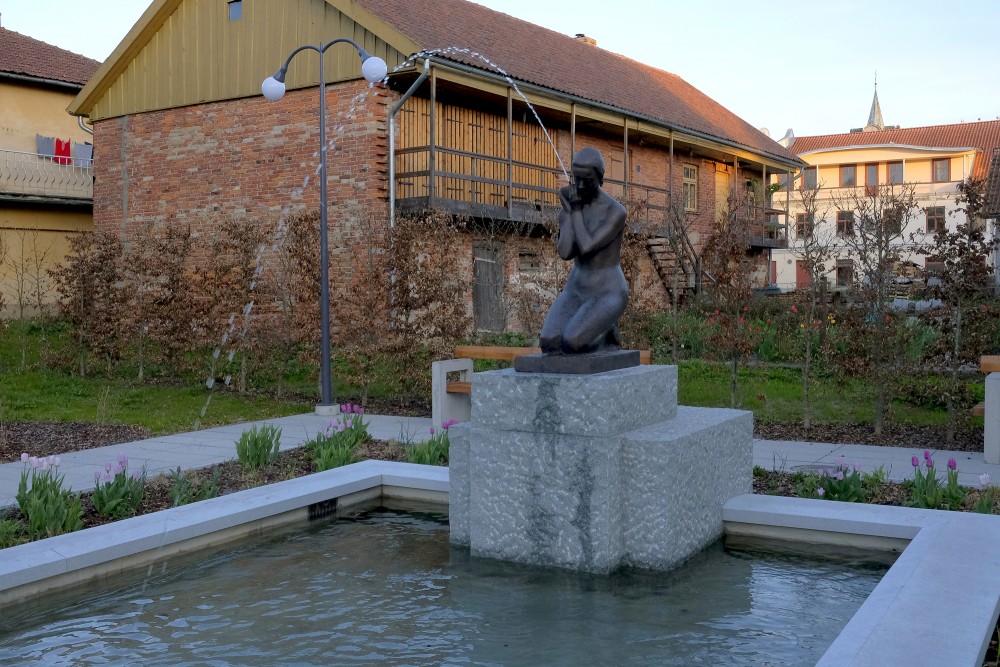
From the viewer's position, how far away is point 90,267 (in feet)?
47.9

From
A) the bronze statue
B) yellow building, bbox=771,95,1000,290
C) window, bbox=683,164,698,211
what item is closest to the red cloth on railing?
window, bbox=683,164,698,211

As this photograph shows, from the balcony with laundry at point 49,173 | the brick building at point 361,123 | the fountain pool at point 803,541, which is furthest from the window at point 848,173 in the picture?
the fountain pool at point 803,541

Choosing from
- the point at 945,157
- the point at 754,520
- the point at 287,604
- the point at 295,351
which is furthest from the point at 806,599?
the point at 945,157

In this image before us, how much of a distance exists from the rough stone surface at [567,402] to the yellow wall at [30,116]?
2225 centimetres

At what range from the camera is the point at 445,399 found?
397 inches

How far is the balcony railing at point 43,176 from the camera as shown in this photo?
917 inches

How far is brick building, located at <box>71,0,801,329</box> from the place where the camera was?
17734 millimetres

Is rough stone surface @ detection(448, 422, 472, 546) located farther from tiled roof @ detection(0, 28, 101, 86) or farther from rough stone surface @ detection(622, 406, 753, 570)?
tiled roof @ detection(0, 28, 101, 86)

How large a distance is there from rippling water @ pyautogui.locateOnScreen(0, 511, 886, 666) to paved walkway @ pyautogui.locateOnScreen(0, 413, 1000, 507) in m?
2.47

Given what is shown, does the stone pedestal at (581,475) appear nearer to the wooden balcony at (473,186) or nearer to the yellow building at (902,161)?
the wooden balcony at (473,186)

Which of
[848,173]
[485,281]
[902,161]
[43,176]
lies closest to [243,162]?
[485,281]

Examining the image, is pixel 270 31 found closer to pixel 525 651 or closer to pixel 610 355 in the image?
pixel 610 355

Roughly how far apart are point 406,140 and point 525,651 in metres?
15.7

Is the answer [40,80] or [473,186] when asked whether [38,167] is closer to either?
[40,80]
